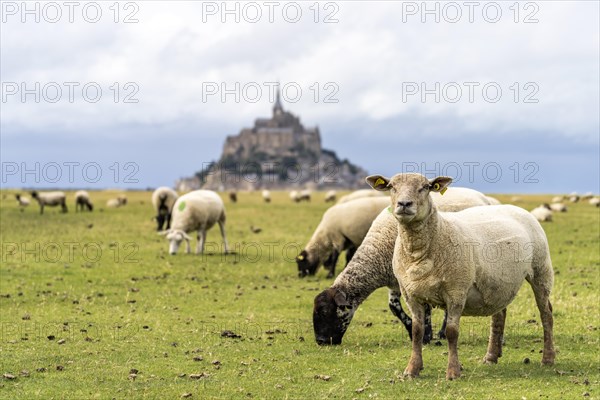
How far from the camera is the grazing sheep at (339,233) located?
81.8 ft

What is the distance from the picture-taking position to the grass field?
36.7 ft

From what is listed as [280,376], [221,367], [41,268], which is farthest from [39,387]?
[41,268]

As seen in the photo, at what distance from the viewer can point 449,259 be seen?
11.2m

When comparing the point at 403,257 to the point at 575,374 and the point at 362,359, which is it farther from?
the point at 575,374

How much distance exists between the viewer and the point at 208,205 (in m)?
33.2

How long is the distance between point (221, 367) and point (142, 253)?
2086 cm

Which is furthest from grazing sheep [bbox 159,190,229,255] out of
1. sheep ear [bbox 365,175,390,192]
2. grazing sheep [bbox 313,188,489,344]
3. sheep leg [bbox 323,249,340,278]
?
sheep ear [bbox 365,175,390,192]

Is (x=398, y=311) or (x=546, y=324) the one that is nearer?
(x=546, y=324)

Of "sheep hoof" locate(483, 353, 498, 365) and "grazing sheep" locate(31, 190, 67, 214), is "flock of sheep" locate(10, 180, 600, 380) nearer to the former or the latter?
"sheep hoof" locate(483, 353, 498, 365)

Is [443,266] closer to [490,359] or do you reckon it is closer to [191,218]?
[490,359]

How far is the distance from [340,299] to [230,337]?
275 cm

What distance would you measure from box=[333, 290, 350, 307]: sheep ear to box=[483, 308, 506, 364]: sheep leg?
3136mm

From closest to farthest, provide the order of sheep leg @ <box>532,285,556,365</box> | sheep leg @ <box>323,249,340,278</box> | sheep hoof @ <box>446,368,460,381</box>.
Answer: sheep hoof @ <box>446,368,460,381</box> < sheep leg @ <box>532,285,556,365</box> < sheep leg @ <box>323,249,340,278</box>

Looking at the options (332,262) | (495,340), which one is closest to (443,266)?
(495,340)
